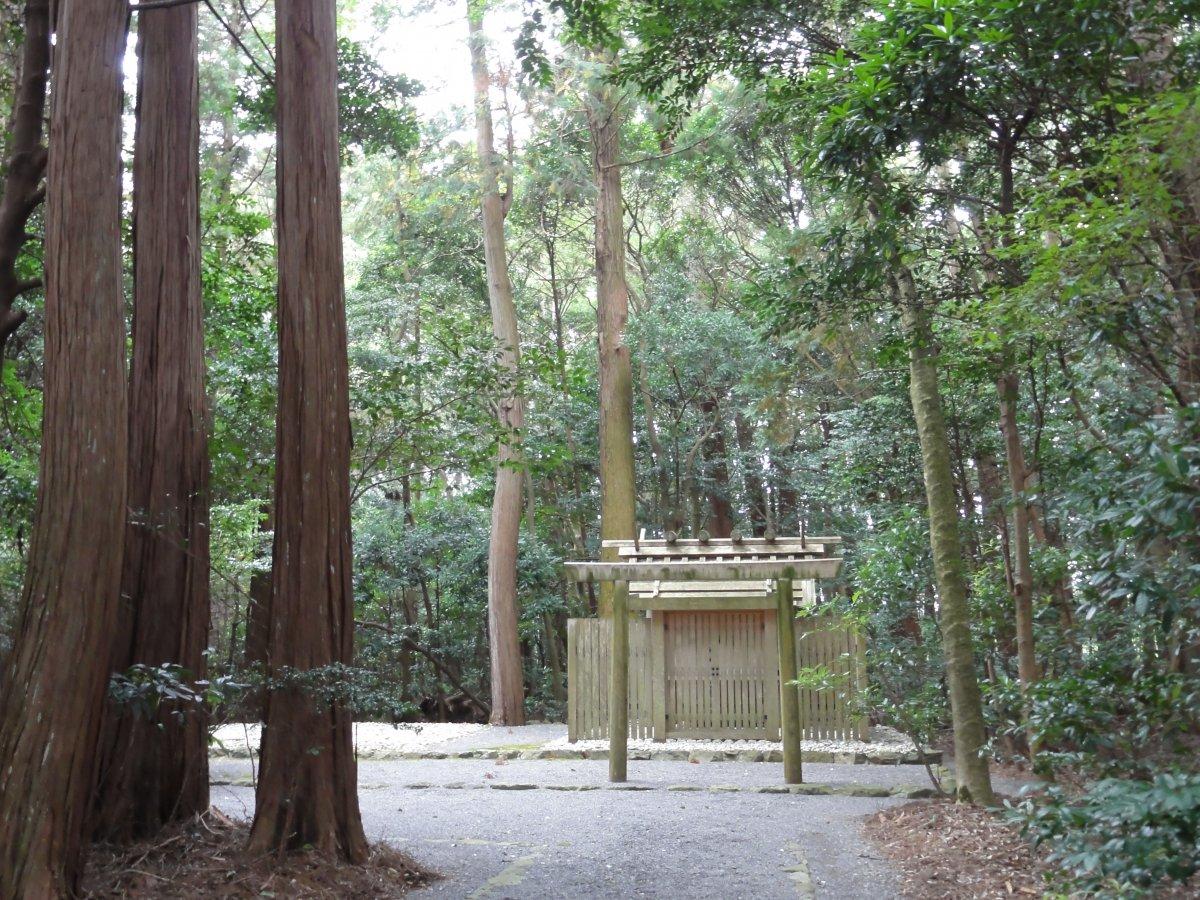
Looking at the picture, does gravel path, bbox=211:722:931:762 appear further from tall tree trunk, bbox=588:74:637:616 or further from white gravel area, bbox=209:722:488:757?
tall tree trunk, bbox=588:74:637:616

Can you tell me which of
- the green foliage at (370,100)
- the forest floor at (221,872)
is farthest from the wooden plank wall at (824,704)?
the forest floor at (221,872)

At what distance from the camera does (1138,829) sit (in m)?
3.08

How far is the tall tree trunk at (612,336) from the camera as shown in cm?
1756

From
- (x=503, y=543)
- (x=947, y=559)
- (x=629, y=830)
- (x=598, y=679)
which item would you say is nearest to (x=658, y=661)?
(x=598, y=679)

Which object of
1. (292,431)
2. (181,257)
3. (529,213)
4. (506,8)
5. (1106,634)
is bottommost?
(1106,634)

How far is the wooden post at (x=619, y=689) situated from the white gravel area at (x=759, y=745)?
226cm

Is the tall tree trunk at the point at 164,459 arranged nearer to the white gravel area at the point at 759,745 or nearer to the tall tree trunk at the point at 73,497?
the tall tree trunk at the point at 73,497

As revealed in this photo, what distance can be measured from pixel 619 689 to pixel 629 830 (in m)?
2.84

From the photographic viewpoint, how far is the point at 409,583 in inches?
811

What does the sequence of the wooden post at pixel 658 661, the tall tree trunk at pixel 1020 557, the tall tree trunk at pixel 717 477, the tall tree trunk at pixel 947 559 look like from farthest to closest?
the tall tree trunk at pixel 717 477, the wooden post at pixel 658 661, the tall tree trunk at pixel 947 559, the tall tree trunk at pixel 1020 557

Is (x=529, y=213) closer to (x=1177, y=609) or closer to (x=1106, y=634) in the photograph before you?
(x=1106, y=634)

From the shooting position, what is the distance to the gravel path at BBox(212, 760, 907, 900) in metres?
6.26

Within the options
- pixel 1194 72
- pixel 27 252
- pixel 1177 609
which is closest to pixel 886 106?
pixel 1194 72

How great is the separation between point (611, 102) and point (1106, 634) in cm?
1340
